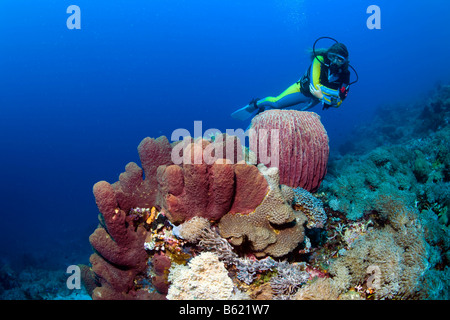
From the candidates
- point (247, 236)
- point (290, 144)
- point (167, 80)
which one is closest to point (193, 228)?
point (247, 236)

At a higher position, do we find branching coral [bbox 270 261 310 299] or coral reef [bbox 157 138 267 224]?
coral reef [bbox 157 138 267 224]

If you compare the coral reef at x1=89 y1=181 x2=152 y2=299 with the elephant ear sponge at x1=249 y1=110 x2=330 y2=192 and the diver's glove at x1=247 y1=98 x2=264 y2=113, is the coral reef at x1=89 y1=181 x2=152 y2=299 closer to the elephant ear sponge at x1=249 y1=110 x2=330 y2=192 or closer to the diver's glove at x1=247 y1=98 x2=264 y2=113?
the elephant ear sponge at x1=249 y1=110 x2=330 y2=192

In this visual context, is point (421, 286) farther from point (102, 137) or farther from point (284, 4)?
point (284, 4)

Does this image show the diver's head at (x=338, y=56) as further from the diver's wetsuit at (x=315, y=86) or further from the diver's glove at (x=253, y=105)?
the diver's glove at (x=253, y=105)

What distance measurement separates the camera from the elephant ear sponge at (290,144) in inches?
133

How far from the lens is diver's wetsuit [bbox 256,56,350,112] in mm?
5168

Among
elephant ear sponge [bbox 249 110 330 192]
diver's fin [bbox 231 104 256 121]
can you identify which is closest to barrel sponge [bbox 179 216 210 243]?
elephant ear sponge [bbox 249 110 330 192]

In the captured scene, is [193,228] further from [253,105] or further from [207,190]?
[253,105]

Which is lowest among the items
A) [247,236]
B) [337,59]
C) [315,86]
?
[247,236]

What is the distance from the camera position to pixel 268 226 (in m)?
Answer: 2.42

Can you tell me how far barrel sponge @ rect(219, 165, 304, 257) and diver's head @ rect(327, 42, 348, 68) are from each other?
4.37 m

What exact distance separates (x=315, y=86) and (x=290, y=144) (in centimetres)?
287
